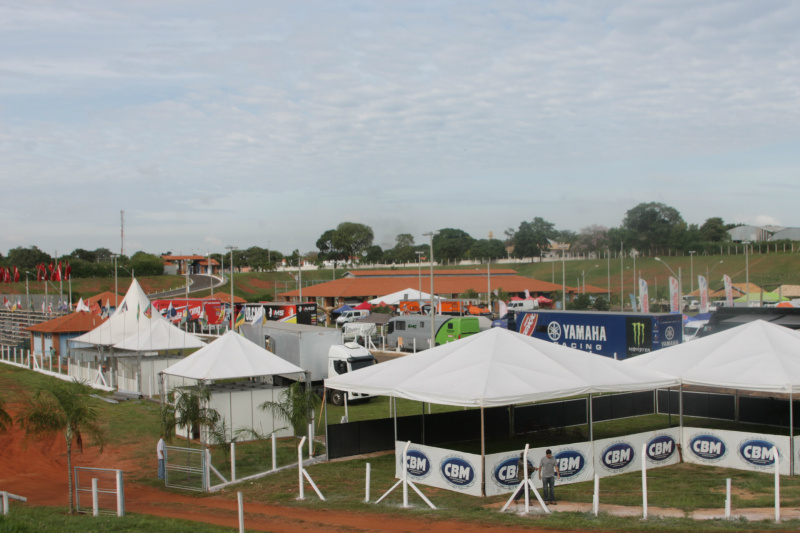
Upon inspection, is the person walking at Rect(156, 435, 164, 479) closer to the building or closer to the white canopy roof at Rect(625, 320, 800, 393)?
the white canopy roof at Rect(625, 320, 800, 393)

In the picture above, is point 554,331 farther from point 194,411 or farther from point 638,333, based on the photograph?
point 194,411

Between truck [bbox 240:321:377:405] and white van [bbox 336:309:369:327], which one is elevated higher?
truck [bbox 240:321:377:405]

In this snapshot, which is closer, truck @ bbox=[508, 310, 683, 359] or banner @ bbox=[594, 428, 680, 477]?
banner @ bbox=[594, 428, 680, 477]

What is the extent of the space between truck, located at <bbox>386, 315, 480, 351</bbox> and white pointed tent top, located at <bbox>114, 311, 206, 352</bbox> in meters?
12.8

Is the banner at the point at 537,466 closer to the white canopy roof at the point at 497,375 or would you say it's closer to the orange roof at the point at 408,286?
the white canopy roof at the point at 497,375

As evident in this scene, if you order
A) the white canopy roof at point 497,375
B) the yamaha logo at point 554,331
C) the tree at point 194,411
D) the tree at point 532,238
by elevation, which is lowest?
the tree at point 194,411

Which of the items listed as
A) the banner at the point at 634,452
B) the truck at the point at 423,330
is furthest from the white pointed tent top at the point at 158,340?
the banner at the point at 634,452

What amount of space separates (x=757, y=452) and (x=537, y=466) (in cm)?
555

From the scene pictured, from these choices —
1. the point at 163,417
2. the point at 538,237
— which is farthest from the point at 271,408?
the point at 538,237

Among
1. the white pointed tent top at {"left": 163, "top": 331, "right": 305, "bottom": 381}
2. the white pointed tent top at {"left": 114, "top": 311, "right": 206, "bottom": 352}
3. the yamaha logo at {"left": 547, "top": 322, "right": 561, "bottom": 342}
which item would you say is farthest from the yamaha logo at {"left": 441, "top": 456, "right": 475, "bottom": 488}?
the yamaha logo at {"left": 547, "top": 322, "right": 561, "bottom": 342}

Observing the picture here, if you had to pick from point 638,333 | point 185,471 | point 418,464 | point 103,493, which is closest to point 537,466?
point 418,464

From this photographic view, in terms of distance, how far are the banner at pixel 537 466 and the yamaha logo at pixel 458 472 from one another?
16.1 inches

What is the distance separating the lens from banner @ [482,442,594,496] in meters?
14.7

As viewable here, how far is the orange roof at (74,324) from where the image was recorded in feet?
145
